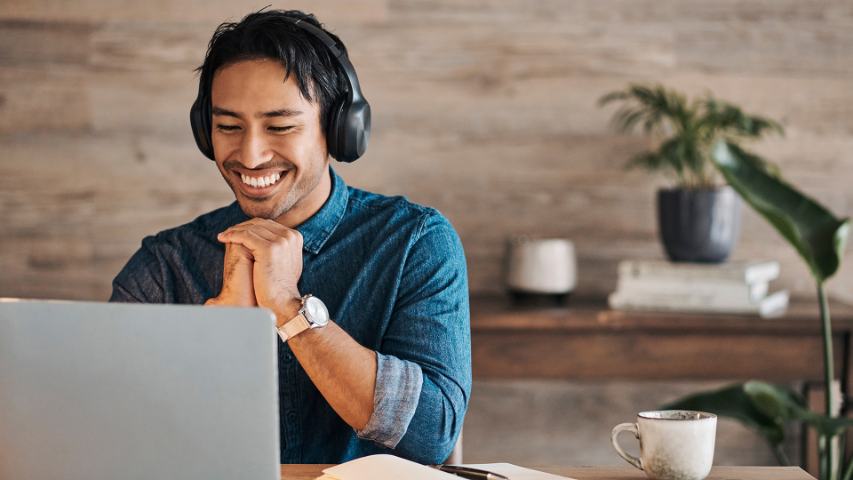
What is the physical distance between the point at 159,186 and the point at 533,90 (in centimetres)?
97

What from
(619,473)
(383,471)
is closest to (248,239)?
(383,471)

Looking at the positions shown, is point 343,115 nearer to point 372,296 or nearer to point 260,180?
point 260,180

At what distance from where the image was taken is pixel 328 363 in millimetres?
1202

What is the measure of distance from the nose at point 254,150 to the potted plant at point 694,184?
3.90 ft

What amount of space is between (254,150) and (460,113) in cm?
119

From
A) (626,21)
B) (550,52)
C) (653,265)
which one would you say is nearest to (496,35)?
(550,52)

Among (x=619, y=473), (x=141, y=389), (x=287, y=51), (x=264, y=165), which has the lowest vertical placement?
(x=619, y=473)

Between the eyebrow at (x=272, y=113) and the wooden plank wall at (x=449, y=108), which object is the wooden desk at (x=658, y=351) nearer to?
the wooden plank wall at (x=449, y=108)

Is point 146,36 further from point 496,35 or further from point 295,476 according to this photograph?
point 295,476

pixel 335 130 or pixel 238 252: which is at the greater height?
pixel 335 130

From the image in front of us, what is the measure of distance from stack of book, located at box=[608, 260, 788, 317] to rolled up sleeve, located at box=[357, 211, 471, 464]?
92cm

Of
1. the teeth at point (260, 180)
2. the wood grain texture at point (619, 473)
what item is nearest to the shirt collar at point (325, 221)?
the teeth at point (260, 180)

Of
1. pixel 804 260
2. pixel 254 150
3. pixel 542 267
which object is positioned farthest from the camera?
pixel 542 267

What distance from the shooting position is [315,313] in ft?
3.98
